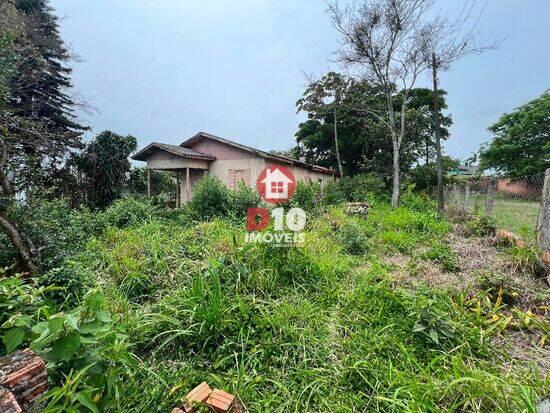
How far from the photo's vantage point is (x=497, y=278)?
2.96 metres

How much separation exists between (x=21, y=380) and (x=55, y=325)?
33cm

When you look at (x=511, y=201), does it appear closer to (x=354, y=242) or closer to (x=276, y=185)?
(x=354, y=242)

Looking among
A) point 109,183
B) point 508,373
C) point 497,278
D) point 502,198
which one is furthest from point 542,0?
point 109,183

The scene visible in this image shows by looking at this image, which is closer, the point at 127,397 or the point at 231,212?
the point at 127,397

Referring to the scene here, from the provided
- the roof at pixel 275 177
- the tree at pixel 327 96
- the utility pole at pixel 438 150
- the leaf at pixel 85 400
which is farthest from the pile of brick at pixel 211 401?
the tree at pixel 327 96

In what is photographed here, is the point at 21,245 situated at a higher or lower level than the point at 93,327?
higher

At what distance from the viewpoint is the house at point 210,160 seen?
1104 cm

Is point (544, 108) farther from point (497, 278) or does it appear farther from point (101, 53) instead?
point (101, 53)

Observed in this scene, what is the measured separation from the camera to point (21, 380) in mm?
1229

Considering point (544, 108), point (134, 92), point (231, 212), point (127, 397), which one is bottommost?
point (127, 397)

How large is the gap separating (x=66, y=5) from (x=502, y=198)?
47.8 feet

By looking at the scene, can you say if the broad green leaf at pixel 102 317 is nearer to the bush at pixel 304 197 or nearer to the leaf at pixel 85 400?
the leaf at pixel 85 400

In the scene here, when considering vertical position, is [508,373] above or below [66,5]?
→ below

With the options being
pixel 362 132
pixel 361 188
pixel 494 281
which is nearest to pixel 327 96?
pixel 362 132
